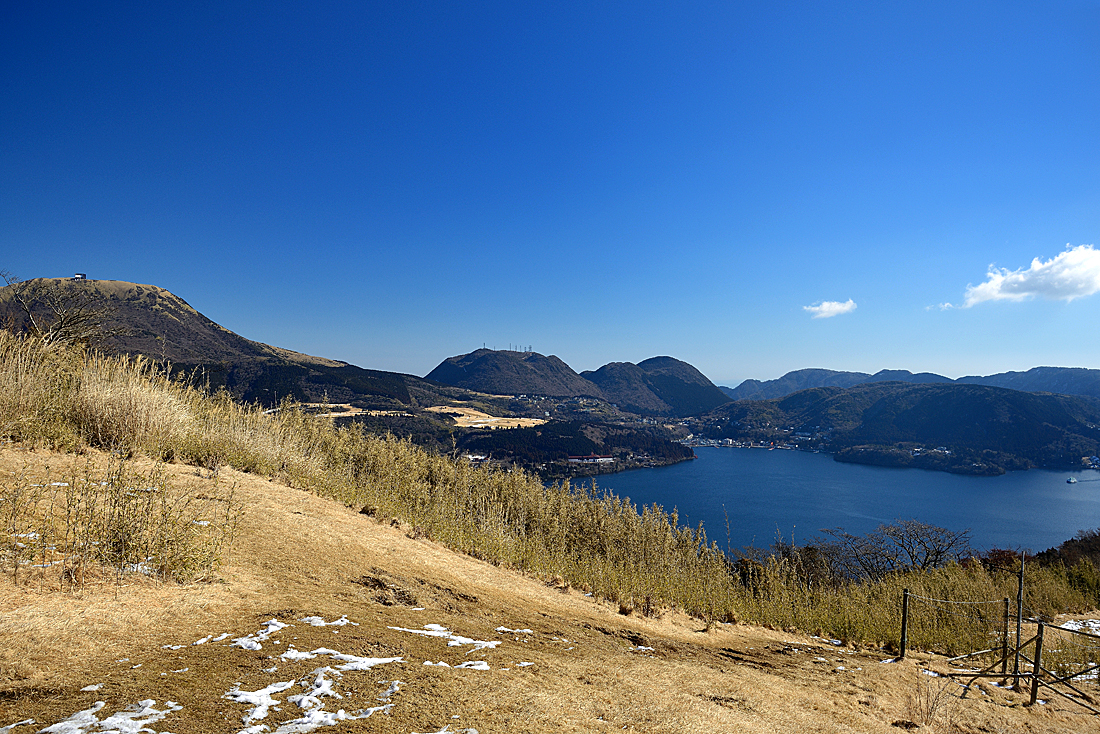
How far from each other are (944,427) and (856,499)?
304ft

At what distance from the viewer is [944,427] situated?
14550cm

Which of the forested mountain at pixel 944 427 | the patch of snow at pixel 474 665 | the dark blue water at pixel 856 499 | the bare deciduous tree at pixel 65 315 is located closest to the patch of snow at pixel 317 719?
the patch of snow at pixel 474 665

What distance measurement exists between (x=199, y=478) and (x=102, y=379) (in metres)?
2.31

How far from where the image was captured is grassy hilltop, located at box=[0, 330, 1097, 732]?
9.96 feet

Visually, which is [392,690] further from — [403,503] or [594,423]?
[594,423]

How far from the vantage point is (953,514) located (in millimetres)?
71938

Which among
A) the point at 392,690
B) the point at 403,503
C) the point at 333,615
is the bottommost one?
the point at 403,503

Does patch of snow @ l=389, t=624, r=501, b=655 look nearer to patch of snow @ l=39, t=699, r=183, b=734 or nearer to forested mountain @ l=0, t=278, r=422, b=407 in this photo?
patch of snow @ l=39, t=699, r=183, b=734

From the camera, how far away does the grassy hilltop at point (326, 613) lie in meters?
3.04

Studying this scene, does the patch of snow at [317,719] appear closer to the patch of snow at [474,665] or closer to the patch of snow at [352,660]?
the patch of snow at [352,660]

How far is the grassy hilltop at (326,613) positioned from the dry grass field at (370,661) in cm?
2

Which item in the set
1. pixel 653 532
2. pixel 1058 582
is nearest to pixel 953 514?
pixel 1058 582

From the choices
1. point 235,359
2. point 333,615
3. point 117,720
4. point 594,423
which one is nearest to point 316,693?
point 117,720

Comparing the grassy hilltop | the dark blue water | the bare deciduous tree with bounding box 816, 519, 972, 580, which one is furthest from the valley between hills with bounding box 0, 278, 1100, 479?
the grassy hilltop
